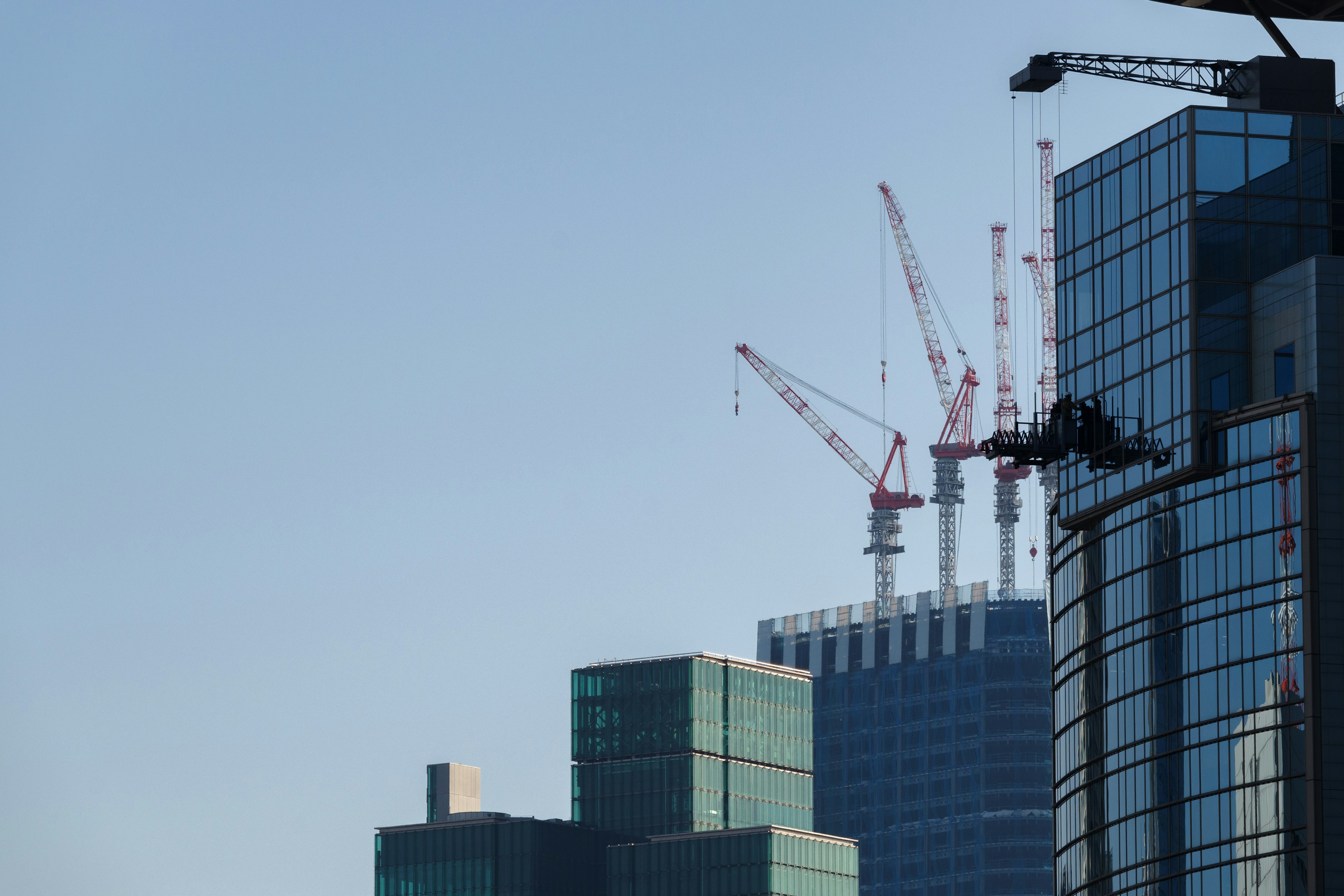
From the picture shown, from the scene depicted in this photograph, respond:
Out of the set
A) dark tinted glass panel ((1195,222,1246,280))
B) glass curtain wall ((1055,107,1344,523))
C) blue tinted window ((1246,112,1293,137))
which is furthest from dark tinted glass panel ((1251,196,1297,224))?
blue tinted window ((1246,112,1293,137))

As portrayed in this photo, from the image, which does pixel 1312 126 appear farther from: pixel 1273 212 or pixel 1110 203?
pixel 1110 203

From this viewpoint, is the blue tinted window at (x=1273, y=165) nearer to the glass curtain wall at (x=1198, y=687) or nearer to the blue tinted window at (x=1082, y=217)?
the blue tinted window at (x=1082, y=217)

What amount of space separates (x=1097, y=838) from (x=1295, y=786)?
17.3 m

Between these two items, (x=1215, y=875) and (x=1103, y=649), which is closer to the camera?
(x=1215, y=875)

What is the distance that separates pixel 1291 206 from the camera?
6176 inches

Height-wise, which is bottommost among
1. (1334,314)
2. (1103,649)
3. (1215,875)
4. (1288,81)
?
(1215,875)

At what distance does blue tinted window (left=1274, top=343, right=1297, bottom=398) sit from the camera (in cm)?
15112

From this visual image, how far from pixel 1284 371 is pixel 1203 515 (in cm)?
843

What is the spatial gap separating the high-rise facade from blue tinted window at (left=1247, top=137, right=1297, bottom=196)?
4.4 inches

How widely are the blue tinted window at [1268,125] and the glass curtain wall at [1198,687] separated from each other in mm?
17067

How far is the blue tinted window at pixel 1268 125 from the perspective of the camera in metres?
158

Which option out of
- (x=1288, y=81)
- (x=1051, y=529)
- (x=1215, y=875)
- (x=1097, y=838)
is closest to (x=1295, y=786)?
(x=1215, y=875)

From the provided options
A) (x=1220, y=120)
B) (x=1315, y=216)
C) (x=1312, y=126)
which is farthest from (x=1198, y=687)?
(x=1312, y=126)

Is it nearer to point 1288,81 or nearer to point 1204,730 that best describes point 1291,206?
point 1288,81
